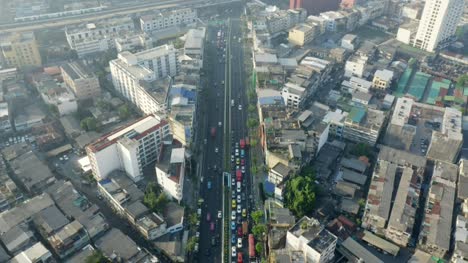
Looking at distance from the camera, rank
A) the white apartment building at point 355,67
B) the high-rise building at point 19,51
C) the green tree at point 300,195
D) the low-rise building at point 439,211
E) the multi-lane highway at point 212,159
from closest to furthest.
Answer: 1. the low-rise building at point 439,211
2. the multi-lane highway at point 212,159
3. the green tree at point 300,195
4. the white apartment building at point 355,67
5. the high-rise building at point 19,51

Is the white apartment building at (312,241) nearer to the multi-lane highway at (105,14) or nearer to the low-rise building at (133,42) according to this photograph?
the low-rise building at (133,42)

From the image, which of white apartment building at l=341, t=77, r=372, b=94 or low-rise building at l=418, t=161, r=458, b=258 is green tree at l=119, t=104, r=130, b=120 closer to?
white apartment building at l=341, t=77, r=372, b=94

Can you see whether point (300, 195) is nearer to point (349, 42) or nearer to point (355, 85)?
point (355, 85)

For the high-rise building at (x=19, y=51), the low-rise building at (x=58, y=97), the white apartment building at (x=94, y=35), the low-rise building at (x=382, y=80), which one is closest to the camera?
the low-rise building at (x=58, y=97)

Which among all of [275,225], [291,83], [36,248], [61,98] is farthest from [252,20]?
[36,248]

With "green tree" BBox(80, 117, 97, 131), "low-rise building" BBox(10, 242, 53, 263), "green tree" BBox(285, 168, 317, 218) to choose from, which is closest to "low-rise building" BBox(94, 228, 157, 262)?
"low-rise building" BBox(10, 242, 53, 263)

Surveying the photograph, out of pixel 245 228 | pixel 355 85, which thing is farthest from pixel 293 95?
pixel 245 228

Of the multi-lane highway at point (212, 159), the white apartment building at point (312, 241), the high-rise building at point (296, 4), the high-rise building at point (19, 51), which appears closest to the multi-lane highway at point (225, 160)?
the multi-lane highway at point (212, 159)

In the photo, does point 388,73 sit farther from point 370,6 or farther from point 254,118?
point 370,6
